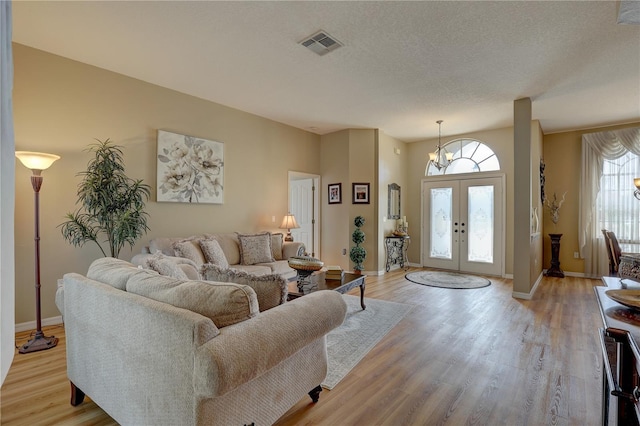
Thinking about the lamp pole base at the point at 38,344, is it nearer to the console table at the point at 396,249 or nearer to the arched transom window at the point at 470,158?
the console table at the point at 396,249

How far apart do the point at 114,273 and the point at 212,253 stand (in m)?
2.04

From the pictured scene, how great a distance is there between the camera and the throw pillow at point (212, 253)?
373cm

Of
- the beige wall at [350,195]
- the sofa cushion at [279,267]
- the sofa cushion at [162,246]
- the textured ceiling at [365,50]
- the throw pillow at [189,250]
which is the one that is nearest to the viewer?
the textured ceiling at [365,50]

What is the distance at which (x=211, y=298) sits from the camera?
1.32m

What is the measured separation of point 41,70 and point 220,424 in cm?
402

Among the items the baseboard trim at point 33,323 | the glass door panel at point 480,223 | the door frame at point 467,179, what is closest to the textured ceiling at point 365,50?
the door frame at point 467,179

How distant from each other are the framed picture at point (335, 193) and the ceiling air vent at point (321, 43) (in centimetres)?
336

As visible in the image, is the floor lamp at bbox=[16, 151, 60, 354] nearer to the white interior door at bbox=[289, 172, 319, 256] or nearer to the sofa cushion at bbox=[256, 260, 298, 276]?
the sofa cushion at bbox=[256, 260, 298, 276]

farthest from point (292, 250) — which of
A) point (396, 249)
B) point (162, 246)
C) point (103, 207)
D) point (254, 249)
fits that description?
point (396, 249)

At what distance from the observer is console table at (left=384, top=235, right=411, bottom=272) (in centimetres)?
643

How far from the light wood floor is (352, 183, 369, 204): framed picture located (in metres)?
2.87

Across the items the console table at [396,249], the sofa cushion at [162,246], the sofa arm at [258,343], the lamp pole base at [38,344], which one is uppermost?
the sofa cushion at [162,246]

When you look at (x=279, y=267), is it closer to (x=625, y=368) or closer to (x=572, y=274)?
(x=625, y=368)

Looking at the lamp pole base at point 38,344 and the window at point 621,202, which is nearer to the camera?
the lamp pole base at point 38,344
